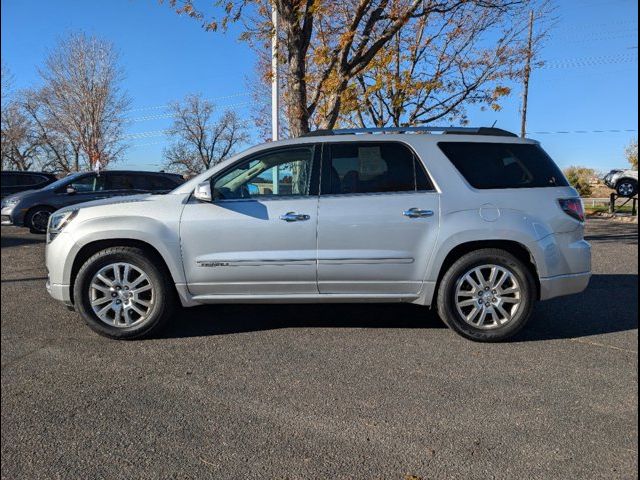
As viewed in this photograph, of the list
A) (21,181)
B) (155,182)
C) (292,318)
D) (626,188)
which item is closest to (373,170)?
(292,318)

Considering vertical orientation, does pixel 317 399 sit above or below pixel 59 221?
below

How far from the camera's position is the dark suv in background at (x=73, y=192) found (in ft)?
41.7

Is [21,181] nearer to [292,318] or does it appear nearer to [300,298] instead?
[292,318]

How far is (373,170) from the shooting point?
4469 millimetres

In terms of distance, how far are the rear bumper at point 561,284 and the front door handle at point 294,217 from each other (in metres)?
2.13

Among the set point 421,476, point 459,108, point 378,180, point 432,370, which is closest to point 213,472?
point 421,476

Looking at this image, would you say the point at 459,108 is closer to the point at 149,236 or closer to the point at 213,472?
the point at 149,236

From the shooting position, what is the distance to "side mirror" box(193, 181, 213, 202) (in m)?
4.24

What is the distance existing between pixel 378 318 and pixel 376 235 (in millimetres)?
1096

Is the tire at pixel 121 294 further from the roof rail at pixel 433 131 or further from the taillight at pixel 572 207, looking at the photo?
the taillight at pixel 572 207

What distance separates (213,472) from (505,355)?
8.43ft

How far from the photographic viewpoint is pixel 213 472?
2.43 m

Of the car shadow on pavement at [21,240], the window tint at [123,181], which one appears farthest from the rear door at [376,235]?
the window tint at [123,181]

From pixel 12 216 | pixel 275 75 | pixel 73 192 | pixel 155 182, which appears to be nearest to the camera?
pixel 275 75
